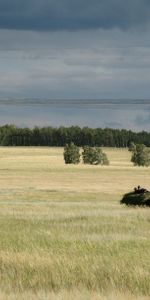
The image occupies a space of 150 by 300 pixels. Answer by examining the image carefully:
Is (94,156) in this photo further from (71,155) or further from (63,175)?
(63,175)

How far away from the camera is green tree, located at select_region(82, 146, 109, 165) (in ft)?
504

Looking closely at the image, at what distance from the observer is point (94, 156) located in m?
155

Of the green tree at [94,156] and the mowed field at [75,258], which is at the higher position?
the green tree at [94,156]

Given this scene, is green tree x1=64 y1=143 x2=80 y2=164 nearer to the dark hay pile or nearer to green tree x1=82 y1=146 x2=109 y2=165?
green tree x1=82 y1=146 x2=109 y2=165

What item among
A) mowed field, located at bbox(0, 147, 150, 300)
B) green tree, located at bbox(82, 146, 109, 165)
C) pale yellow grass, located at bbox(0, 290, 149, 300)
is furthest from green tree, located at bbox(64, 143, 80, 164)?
pale yellow grass, located at bbox(0, 290, 149, 300)

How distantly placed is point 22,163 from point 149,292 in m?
129

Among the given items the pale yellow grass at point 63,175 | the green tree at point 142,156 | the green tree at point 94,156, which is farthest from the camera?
the green tree at point 94,156

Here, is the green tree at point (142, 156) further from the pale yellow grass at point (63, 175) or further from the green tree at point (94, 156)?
the pale yellow grass at point (63, 175)

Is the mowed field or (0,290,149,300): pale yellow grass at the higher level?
(0,290,149,300): pale yellow grass

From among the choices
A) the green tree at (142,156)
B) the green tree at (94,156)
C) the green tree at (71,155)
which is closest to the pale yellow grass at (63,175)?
the green tree at (71,155)

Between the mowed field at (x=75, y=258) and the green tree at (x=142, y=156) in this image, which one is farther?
the green tree at (x=142, y=156)

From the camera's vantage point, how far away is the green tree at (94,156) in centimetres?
15350

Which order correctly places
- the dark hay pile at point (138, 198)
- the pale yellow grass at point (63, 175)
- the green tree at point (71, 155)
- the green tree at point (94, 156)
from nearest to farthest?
the dark hay pile at point (138, 198)
the pale yellow grass at point (63, 175)
the green tree at point (71, 155)
the green tree at point (94, 156)

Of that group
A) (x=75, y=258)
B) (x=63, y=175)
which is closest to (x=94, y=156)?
(x=63, y=175)
